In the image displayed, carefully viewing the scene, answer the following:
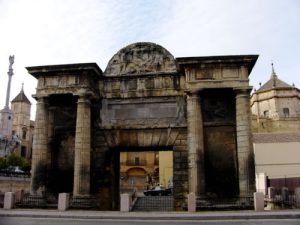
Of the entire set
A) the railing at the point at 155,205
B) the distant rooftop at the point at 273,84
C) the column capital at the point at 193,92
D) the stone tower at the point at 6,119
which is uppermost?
the distant rooftop at the point at 273,84

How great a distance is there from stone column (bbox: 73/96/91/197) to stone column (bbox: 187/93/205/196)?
4.60 meters

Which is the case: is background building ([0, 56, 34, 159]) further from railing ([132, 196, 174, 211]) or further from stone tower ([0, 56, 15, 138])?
railing ([132, 196, 174, 211])

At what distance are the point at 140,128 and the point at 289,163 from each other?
71.4 feet

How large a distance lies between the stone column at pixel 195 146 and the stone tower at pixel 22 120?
3060 inches

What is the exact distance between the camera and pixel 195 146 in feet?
49.6

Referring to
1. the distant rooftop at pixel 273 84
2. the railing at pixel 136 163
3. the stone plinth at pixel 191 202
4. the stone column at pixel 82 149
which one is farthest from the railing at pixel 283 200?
the distant rooftop at pixel 273 84

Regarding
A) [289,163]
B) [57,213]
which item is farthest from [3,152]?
[57,213]

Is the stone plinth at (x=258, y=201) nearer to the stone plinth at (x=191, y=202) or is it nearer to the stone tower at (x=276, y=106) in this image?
the stone plinth at (x=191, y=202)

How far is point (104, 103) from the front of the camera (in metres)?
16.9

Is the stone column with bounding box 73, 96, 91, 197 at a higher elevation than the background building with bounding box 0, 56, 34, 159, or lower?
lower

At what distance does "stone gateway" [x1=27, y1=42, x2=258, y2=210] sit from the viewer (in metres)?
15.3

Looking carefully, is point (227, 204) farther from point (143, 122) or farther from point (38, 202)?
point (38, 202)

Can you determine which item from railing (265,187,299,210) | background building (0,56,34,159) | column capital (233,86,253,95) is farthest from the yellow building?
column capital (233,86,253,95)

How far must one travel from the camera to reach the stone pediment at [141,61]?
54.6 ft
